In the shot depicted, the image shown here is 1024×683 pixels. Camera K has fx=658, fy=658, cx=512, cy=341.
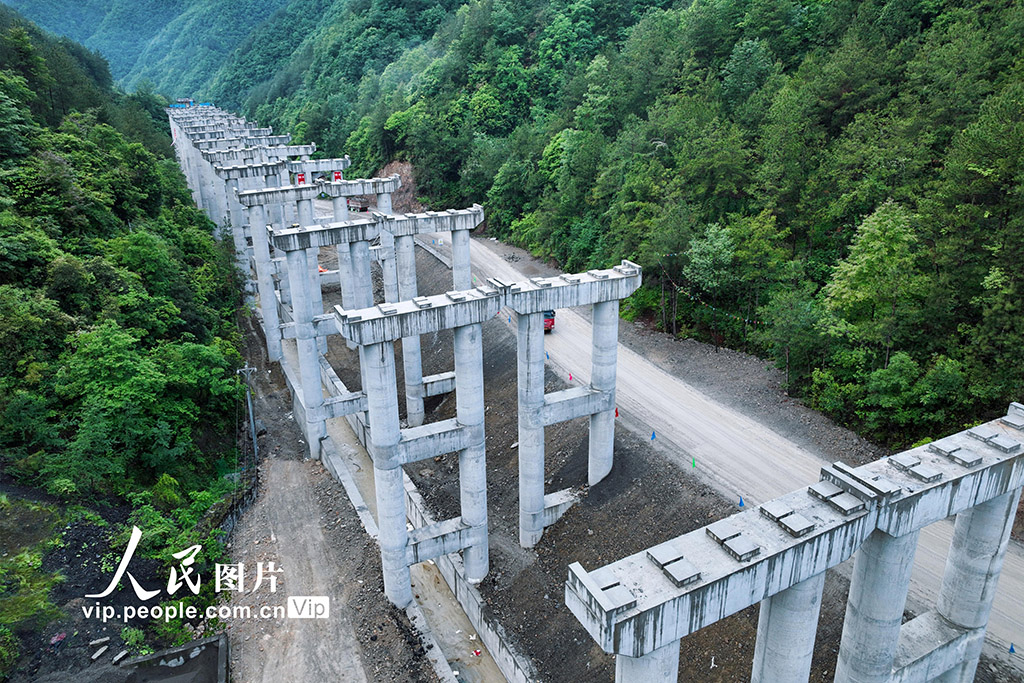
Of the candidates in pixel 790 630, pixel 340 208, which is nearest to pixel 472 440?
pixel 790 630

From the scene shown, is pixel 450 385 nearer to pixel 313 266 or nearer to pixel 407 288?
pixel 407 288

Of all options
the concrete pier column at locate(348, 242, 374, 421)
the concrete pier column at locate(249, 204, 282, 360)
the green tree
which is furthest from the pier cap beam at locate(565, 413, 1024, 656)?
the concrete pier column at locate(249, 204, 282, 360)

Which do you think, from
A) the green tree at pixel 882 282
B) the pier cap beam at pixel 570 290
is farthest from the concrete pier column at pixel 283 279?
the green tree at pixel 882 282

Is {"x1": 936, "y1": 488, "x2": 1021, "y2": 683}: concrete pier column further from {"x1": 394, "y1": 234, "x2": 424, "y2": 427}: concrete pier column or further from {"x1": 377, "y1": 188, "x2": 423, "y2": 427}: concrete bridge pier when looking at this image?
{"x1": 377, "y1": 188, "x2": 423, "y2": 427}: concrete bridge pier

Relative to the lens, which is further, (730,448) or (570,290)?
(730,448)

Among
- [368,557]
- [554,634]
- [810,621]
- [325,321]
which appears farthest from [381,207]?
[810,621]
